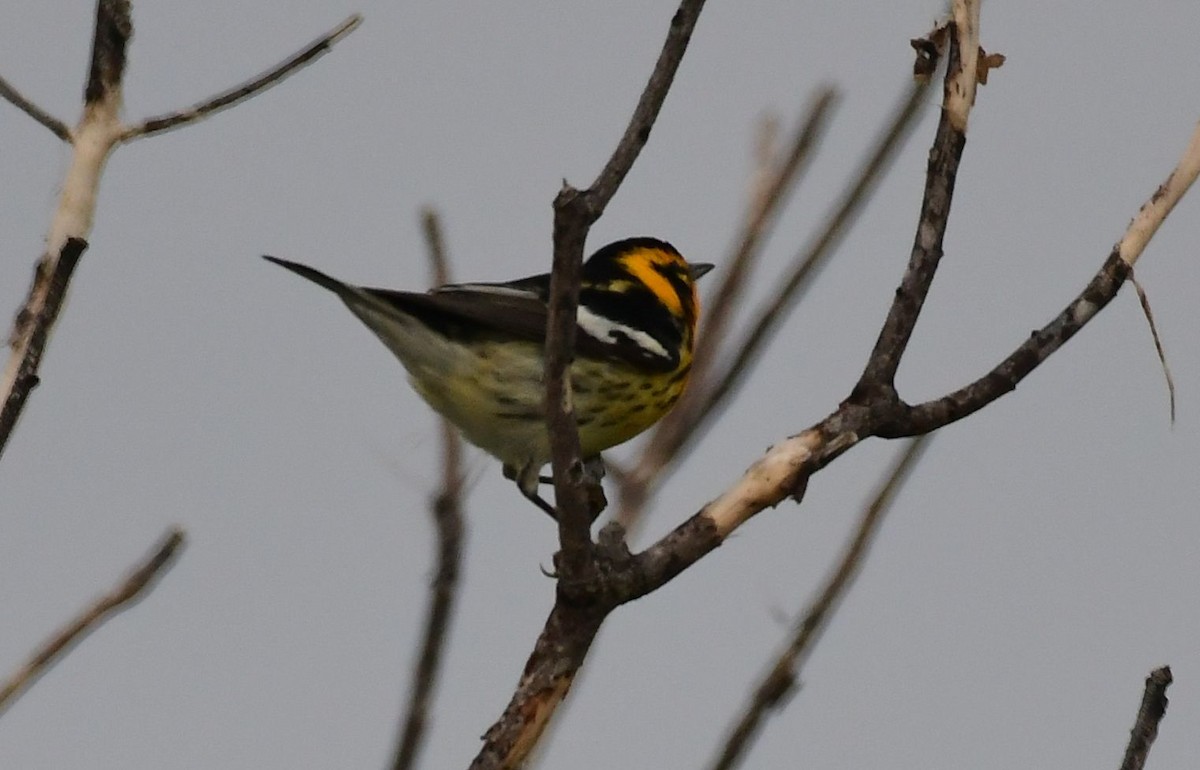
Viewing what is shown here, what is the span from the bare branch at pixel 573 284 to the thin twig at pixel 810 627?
36 centimetres

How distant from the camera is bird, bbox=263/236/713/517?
15.5ft

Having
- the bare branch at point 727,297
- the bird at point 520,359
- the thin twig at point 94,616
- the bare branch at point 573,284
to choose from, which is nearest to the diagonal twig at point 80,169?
the thin twig at point 94,616

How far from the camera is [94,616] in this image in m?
2.38

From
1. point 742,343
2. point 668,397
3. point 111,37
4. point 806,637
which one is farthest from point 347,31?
point 668,397

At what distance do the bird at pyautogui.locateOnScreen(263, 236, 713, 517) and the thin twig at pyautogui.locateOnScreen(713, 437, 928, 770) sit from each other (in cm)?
176

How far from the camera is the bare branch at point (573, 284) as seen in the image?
2.46m

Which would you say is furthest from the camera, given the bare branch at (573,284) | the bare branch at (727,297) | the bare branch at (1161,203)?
the bare branch at (727,297)

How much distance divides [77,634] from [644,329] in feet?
9.91

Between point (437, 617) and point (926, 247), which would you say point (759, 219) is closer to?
point (926, 247)

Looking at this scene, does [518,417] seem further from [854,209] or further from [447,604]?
Result: [447,604]

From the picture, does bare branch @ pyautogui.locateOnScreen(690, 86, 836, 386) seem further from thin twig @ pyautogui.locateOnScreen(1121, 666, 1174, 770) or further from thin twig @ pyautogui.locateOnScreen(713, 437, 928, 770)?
thin twig @ pyautogui.locateOnScreen(1121, 666, 1174, 770)

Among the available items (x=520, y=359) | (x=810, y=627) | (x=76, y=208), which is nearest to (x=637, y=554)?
(x=810, y=627)

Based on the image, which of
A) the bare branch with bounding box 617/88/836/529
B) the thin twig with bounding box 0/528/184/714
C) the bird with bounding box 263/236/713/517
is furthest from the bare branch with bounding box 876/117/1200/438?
the bird with bounding box 263/236/713/517

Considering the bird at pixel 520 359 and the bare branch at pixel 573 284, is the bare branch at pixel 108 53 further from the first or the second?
the bird at pixel 520 359
